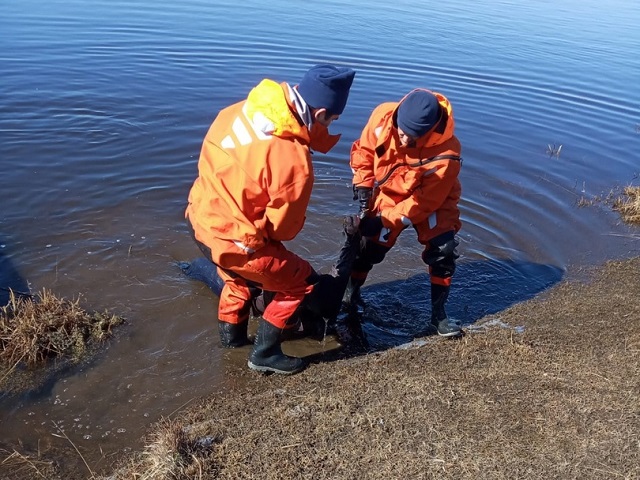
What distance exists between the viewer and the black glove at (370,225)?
4750 mm

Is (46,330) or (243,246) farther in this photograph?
(46,330)

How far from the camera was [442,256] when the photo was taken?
4758 mm

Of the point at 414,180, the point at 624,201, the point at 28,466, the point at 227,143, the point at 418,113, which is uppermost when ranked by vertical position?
the point at 418,113

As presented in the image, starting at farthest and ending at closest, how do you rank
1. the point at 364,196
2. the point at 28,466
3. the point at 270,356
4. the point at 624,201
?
the point at 624,201 < the point at 364,196 < the point at 270,356 < the point at 28,466

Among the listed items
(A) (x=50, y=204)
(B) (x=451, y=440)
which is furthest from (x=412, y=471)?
(A) (x=50, y=204)

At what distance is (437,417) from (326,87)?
2037 millimetres

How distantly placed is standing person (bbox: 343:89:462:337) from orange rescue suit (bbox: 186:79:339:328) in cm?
71

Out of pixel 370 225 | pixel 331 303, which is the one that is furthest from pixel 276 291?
pixel 370 225

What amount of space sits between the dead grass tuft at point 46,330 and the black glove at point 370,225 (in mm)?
2114

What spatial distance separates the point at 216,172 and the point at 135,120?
6.41 metres

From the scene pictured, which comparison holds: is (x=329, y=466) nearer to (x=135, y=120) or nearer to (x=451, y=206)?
(x=451, y=206)

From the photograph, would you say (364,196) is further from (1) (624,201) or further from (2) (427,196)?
(1) (624,201)

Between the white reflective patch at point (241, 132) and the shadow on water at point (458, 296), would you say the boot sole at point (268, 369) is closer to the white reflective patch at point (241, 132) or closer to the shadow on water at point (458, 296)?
the shadow on water at point (458, 296)

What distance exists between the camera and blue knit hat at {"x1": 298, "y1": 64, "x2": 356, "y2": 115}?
3.47 meters
